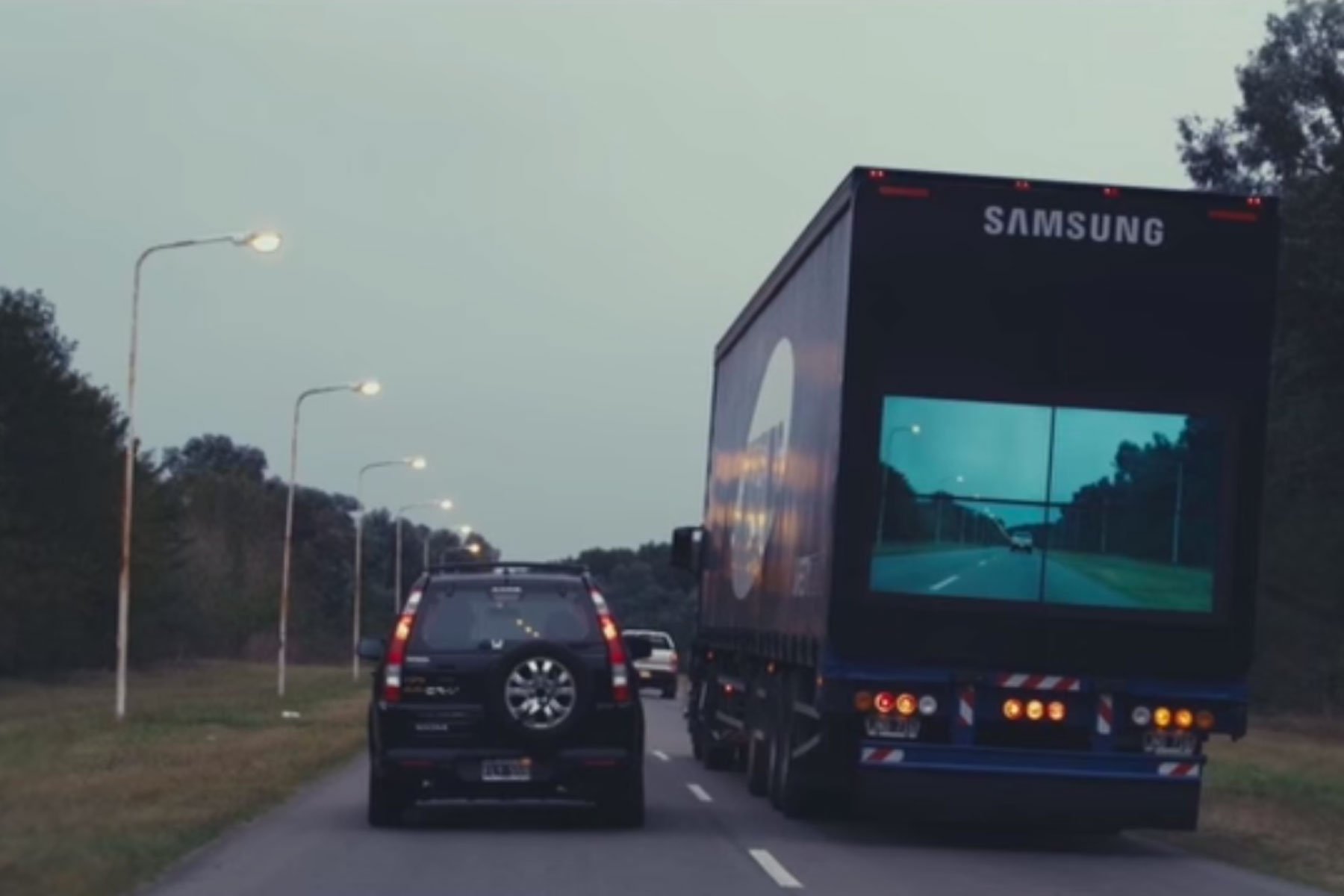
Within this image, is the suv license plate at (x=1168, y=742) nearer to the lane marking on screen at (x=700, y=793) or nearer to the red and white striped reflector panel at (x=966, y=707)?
the red and white striped reflector panel at (x=966, y=707)

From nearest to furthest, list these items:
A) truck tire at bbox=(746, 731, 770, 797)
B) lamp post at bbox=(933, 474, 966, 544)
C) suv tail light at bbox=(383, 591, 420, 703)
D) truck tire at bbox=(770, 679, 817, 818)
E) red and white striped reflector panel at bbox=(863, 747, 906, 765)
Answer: lamp post at bbox=(933, 474, 966, 544), red and white striped reflector panel at bbox=(863, 747, 906, 765), suv tail light at bbox=(383, 591, 420, 703), truck tire at bbox=(770, 679, 817, 818), truck tire at bbox=(746, 731, 770, 797)

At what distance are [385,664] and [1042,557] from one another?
518 cm

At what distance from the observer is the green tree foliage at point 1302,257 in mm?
48719

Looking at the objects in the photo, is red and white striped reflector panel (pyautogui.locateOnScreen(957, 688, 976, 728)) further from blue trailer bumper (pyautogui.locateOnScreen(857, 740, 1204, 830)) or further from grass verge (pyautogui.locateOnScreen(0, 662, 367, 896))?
grass verge (pyautogui.locateOnScreen(0, 662, 367, 896))

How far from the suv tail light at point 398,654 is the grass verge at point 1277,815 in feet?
22.4

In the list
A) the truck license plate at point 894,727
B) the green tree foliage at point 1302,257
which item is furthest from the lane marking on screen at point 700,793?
the green tree foliage at point 1302,257

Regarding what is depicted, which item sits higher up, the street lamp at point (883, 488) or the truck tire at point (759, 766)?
the street lamp at point (883, 488)

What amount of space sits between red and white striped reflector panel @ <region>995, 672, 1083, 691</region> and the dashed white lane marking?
7.29ft

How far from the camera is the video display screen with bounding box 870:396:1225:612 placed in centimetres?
1867

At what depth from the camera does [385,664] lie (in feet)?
63.8

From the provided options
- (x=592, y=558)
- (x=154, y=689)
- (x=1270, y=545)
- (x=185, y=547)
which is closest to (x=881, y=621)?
(x=1270, y=545)

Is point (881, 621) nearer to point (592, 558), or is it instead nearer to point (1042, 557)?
point (1042, 557)

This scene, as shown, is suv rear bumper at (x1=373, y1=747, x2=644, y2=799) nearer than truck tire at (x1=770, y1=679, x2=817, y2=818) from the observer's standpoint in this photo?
Yes

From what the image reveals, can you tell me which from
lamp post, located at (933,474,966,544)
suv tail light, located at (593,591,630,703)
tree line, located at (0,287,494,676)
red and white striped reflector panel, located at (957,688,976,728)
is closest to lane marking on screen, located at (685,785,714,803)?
suv tail light, located at (593,591,630,703)
